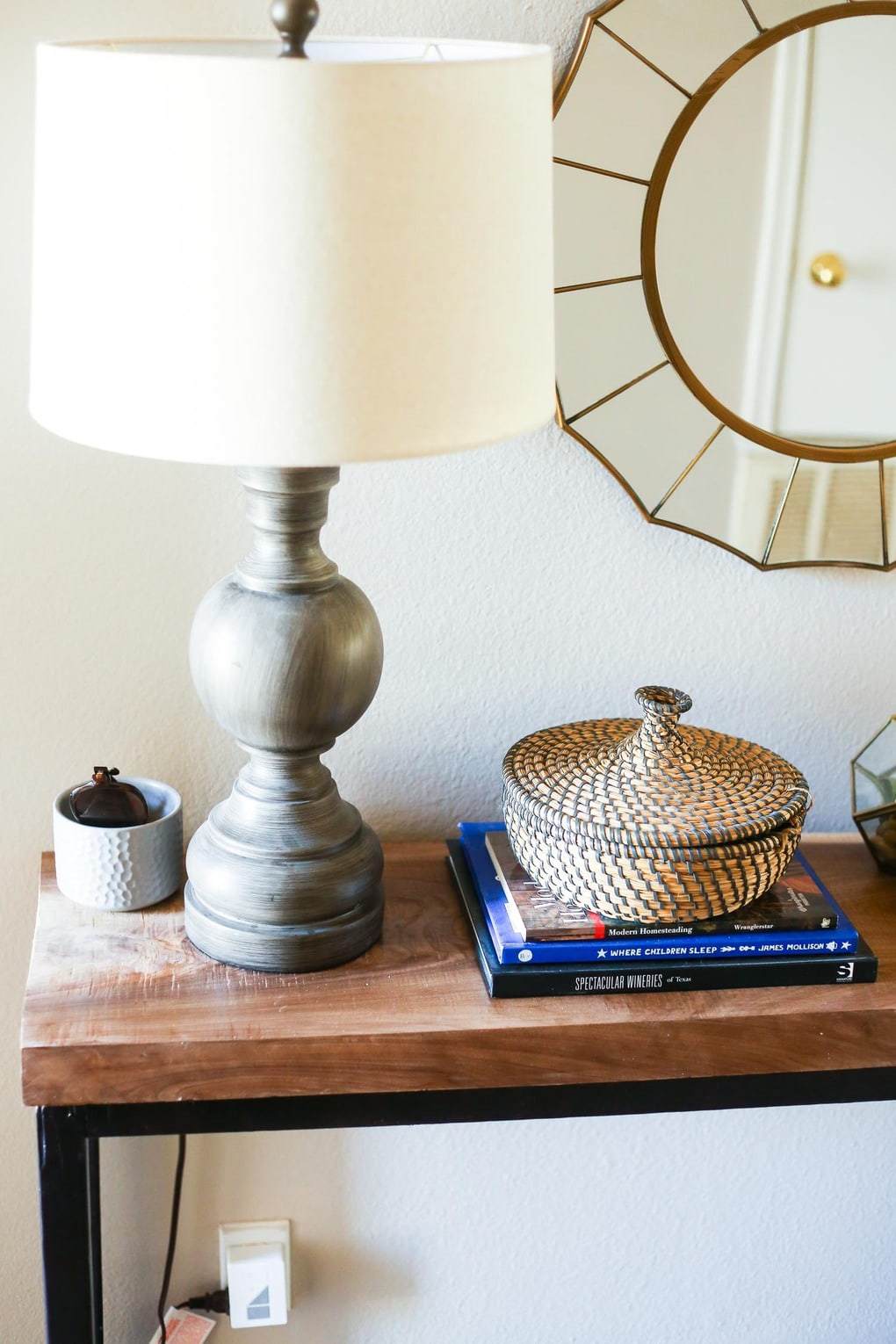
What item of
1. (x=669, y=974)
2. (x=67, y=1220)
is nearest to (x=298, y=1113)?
(x=67, y=1220)

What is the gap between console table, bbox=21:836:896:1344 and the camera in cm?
87

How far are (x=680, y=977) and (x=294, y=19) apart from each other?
0.68 metres

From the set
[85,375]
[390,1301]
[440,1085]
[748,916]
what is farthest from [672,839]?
[390,1301]

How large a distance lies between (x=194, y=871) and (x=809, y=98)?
76cm

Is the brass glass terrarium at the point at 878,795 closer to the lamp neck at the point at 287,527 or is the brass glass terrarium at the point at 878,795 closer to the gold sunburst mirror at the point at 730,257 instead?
the gold sunburst mirror at the point at 730,257

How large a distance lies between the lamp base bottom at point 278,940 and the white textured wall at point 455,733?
0.22 meters

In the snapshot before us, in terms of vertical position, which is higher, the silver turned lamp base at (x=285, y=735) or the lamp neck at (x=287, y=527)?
the lamp neck at (x=287, y=527)

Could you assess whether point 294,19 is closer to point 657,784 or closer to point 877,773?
point 657,784

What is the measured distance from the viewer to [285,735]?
2.94 ft

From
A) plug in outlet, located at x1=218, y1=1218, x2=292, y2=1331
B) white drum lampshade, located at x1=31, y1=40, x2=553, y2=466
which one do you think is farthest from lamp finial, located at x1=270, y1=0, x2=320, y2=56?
plug in outlet, located at x1=218, y1=1218, x2=292, y2=1331

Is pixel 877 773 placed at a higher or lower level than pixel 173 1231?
higher

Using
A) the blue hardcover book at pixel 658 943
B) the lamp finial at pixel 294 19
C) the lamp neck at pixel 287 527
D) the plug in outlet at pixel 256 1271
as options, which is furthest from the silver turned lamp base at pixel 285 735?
the plug in outlet at pixel 256 1271

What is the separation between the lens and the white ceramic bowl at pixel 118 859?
0.99 meters

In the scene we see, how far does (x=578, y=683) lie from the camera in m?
1.16
